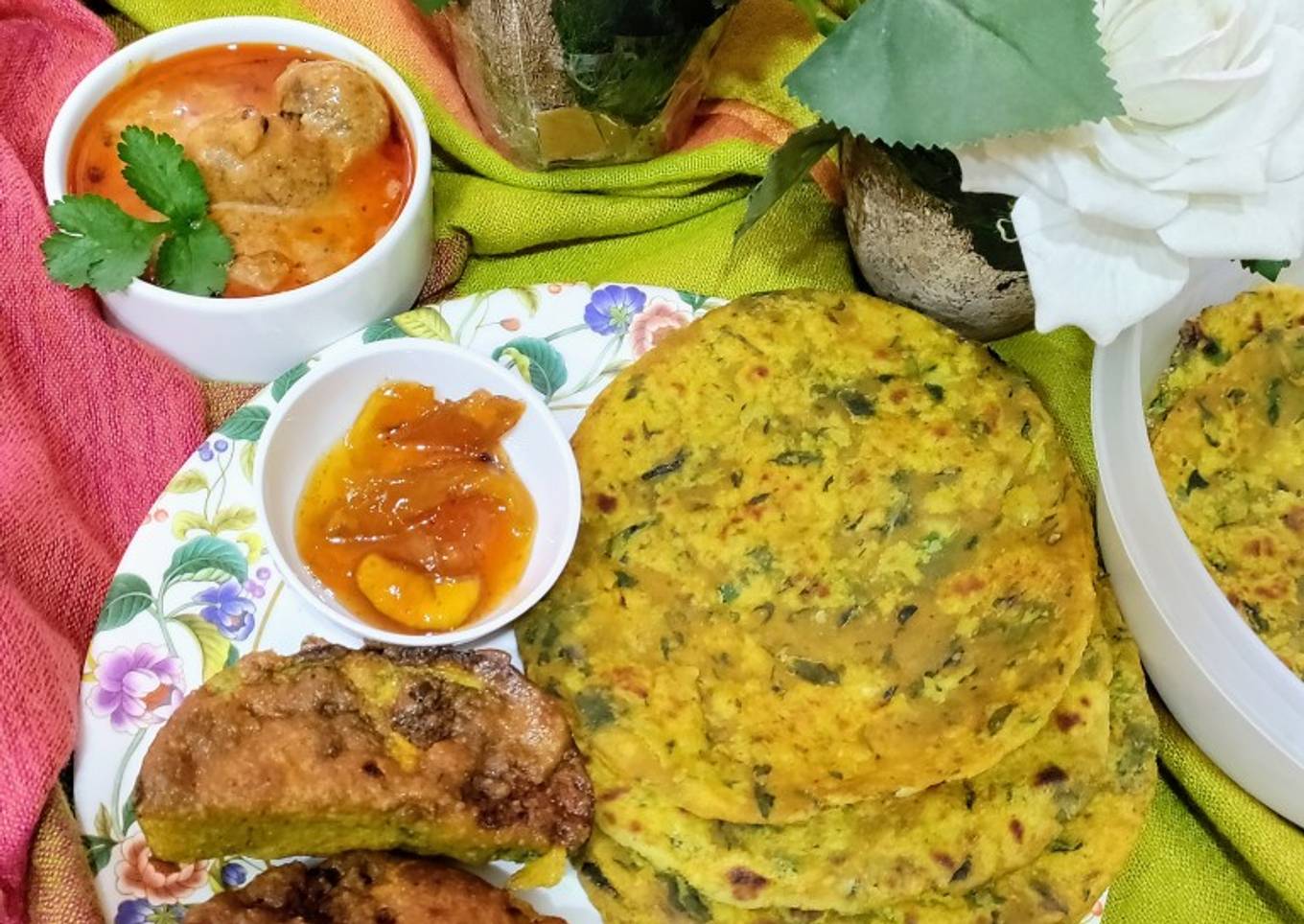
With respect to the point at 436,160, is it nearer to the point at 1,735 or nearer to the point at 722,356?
the point at 722,356

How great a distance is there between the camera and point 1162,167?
162cm

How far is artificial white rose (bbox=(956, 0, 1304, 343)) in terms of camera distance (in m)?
1.56

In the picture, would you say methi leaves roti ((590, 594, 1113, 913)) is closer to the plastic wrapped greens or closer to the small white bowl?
the small white bowl

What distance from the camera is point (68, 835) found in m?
1.71

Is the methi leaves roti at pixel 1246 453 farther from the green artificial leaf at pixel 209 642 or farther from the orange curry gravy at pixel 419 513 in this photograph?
the green artificial leaf at pixel 209 642

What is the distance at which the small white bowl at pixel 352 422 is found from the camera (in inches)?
72.1

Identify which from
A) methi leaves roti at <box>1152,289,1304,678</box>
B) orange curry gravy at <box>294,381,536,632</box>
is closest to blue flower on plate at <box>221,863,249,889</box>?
orange curry gravy at <box>294,381,536,632</box>

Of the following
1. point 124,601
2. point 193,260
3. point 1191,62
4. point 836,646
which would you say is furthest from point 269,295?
point 1191,62

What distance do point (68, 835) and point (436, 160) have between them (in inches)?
50.7

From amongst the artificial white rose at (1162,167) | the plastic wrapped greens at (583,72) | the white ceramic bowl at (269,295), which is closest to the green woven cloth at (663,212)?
the plastic wrapped greens at (583,72)

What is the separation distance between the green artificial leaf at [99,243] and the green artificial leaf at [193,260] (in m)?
0.03

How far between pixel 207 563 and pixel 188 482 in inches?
5.2

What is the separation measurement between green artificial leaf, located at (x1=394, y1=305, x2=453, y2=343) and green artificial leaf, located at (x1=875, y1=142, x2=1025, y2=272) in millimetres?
757

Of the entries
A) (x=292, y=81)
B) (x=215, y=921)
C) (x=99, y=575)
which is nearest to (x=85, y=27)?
(x=292, y=81)
